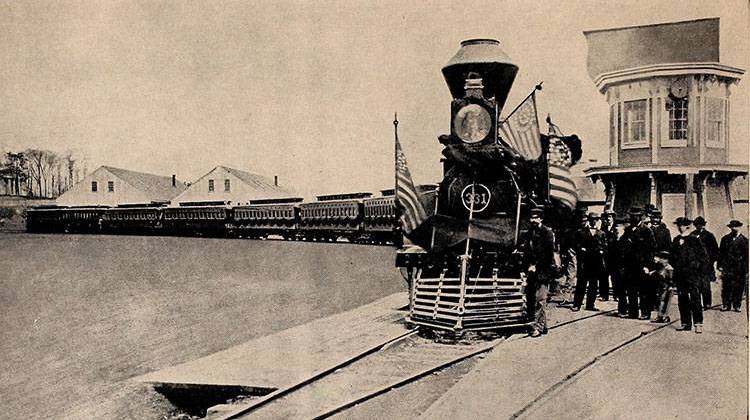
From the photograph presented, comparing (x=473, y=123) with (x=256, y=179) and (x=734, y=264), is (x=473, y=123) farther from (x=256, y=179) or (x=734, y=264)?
(x=256, y=179)

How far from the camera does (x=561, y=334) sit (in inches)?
235

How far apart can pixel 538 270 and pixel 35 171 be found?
14.5 feet

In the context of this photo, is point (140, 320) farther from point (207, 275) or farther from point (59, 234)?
point (59, 234)

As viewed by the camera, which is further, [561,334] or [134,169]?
[134,169]

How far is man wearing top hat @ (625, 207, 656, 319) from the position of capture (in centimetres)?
647

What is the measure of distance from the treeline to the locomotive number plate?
3541 millimetres

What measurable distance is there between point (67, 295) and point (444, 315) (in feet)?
17.7

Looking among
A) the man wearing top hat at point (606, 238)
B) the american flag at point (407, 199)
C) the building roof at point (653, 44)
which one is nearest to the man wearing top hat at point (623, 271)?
the man wearing top hat at point (606, 238)

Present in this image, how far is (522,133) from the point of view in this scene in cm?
686

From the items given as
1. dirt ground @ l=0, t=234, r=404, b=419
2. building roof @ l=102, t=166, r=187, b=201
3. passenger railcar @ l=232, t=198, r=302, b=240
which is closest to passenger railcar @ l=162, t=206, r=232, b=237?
passenger railcar @ l=232, t=198, r=302, b=240

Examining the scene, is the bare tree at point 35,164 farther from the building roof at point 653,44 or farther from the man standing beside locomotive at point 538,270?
the building roof at point 653,44

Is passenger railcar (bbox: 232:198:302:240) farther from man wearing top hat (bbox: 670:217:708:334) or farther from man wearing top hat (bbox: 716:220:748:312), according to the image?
man wearing top hat (bbox: 670:217:708:334)

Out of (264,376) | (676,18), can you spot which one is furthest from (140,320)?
(676,18)

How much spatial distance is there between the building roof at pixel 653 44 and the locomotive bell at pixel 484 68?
2.64 feet
